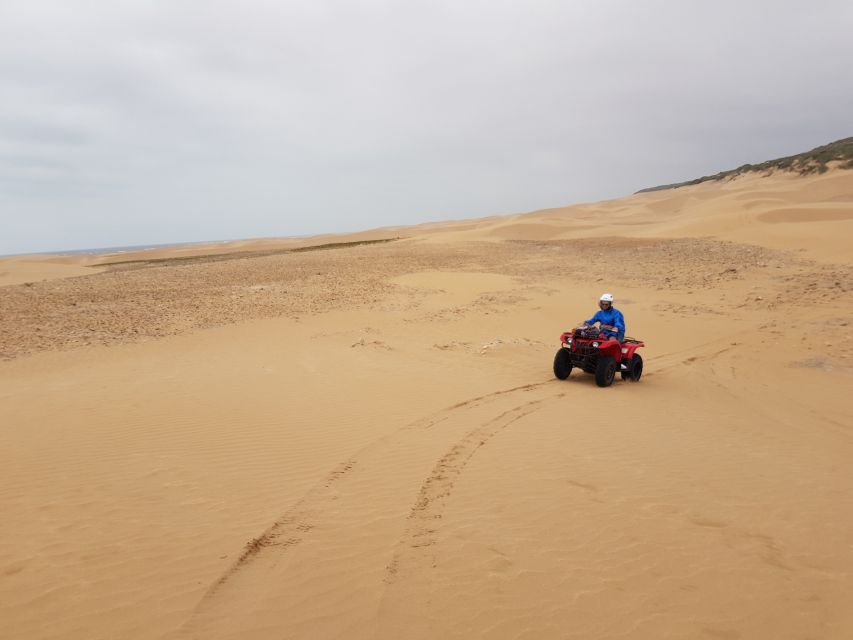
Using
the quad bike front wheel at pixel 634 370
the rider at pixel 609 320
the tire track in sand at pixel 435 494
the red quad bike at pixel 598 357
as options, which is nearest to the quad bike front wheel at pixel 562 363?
the red quad bike at pixel 598 357

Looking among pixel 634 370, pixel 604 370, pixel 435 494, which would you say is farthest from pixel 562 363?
pixel 435 494

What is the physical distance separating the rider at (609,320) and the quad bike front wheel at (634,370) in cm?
46

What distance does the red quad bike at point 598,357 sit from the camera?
8758 millimetres

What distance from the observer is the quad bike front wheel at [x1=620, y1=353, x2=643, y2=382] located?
9.24m

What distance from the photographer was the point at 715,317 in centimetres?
1440

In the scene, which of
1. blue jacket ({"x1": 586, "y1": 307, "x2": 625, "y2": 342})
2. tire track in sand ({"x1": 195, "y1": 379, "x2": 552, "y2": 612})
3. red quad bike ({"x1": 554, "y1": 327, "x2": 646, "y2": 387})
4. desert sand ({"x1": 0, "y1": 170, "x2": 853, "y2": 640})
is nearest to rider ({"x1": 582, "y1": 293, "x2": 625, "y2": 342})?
blue jacket ({"x1": 586, "y1": 307, "x2": 625, "y2": 342})

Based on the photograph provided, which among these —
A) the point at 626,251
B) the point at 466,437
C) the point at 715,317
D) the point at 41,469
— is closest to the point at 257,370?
the point at 41,469

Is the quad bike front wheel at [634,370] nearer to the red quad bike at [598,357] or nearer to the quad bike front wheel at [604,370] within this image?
the red quad bike at [598,357]

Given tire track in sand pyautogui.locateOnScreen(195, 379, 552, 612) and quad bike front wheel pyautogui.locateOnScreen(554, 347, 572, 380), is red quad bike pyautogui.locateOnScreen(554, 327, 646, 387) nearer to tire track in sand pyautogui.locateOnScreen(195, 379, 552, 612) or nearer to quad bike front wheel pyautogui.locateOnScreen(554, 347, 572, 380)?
quad bike front wheel pyautogui.locateOnScreen(554, 347, 572, 380)

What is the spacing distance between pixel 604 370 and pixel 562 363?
75cm

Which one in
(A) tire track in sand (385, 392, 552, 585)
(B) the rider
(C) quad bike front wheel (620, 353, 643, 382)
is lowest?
(C) quad bike front wheel (620, 353, 643, 382)

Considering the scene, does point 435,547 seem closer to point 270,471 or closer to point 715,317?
point 270,471

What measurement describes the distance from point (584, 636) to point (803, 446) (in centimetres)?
463

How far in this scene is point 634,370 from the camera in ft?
30.6
